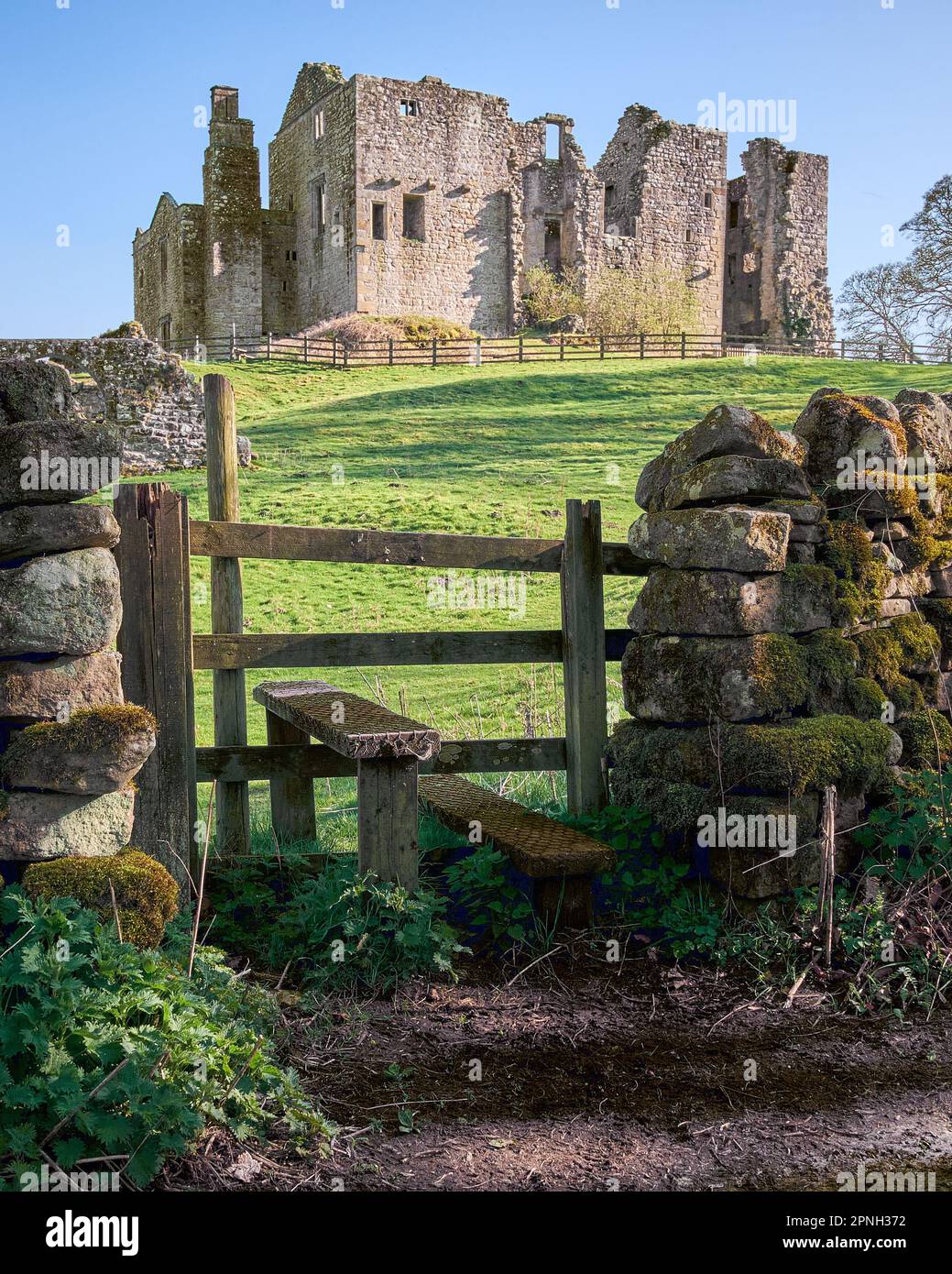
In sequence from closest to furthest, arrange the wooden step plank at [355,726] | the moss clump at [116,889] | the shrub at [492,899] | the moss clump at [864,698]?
the moss clump at [116,889] < the wooden step plank at [355,726] < the shrub at [492,899] < the moss clump at [864,698]

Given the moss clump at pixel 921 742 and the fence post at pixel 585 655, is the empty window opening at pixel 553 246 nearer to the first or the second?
the fence post at pixel 585 655

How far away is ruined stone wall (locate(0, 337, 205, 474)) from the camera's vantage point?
2159 centimetres

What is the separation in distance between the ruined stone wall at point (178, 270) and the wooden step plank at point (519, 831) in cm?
3813

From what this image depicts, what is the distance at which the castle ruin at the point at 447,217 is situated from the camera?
41.0 meters

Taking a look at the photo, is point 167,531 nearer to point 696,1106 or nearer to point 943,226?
point 696,1106

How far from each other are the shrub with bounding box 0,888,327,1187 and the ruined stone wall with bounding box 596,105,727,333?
4395 cm

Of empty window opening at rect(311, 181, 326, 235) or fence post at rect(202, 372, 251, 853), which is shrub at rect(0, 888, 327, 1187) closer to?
fence post at rect(202, 372, 251, 853)

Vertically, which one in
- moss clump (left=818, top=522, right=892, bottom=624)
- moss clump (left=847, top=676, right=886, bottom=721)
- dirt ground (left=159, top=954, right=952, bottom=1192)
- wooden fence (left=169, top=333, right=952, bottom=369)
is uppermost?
wooden fence (left=169, top=333, right=952, bottom=369)

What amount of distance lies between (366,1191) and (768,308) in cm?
4771

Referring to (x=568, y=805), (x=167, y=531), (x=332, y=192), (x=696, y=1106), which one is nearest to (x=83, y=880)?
(x=167, y=531)

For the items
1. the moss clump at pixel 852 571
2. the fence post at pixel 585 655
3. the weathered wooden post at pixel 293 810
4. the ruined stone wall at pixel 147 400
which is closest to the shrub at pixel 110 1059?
the weathered wooden post at pixel 293 810

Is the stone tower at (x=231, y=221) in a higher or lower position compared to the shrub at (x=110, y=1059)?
higher

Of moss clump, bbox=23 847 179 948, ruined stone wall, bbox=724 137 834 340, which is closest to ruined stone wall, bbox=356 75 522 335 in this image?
ruined stone wall, bbox=724 137 834 340

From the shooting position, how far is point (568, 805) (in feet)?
19.2
